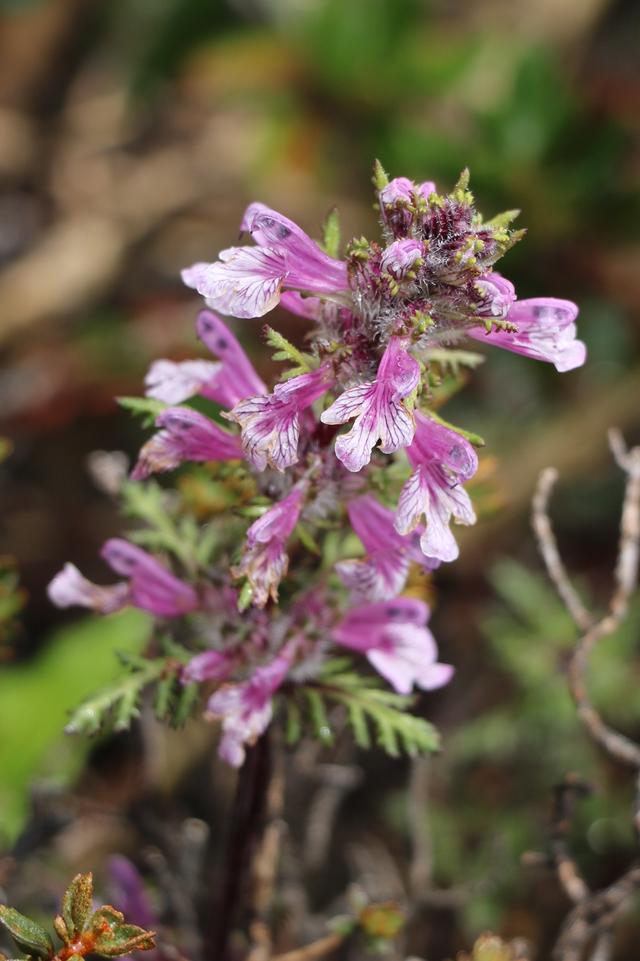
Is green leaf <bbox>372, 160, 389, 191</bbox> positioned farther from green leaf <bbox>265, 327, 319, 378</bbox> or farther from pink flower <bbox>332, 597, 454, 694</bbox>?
pink flower <bbox>332, 597, 454, 694</bbox>

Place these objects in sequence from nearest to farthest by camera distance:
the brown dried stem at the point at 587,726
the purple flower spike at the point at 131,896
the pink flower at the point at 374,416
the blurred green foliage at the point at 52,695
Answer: the pink flower at the point at 374,416 < the brown dried stem at the point at 587,726 < the purple flower spike at the point at 131,896 < the blurred green foliage at the point at 52,695

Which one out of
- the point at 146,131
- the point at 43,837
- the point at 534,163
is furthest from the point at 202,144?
the point at 43,837

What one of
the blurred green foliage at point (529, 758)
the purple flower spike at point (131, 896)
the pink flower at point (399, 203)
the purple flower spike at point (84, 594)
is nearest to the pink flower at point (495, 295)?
the pink flower at point (399, 203)

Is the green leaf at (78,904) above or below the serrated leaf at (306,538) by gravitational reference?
below

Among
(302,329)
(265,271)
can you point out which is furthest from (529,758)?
(265,271)

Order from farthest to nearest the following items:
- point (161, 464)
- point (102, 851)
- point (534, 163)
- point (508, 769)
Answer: point (534, 163)
point (508, 769)
point (102, 851)
point (161, 464)

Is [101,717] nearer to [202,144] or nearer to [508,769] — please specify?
[508,769]

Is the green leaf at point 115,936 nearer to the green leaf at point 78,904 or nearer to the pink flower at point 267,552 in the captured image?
the green leaf at point 78,904

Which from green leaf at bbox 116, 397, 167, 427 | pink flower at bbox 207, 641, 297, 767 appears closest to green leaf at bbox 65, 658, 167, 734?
pink flower at bbox 207, 641, 297, 767
